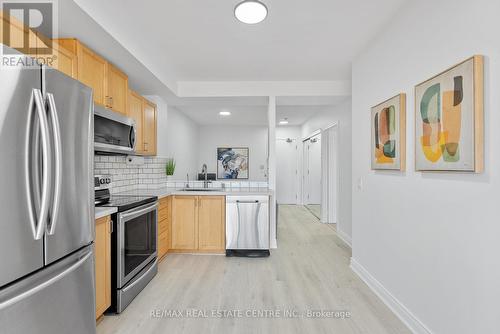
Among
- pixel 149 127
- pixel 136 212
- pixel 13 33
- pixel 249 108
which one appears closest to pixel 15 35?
pixel 13 33

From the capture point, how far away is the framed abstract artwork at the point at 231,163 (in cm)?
729

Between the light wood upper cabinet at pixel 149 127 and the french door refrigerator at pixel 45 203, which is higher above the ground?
the light wood upper cabinet at pixel 149 127

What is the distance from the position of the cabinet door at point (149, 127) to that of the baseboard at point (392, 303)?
2.97 m

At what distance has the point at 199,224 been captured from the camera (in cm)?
355

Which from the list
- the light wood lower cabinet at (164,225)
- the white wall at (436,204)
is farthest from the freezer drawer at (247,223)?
the white wall at (436,204)

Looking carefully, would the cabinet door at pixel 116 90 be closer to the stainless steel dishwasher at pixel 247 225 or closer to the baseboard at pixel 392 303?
the stainless steel dishwasher at pixel 247 225

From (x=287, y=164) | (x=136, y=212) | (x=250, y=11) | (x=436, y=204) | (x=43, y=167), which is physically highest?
(x=250, y=11)

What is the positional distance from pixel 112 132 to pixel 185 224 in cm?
162

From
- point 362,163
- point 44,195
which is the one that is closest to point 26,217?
point 44,195

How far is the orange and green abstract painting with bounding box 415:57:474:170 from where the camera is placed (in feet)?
4.61

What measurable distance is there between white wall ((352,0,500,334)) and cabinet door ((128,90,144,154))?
103 inches

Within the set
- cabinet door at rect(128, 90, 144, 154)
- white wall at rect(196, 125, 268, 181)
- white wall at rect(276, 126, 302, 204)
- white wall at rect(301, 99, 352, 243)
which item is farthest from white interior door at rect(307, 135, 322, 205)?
cabinet door at rect(128, 90, 144, 154)

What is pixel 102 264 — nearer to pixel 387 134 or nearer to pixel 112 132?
pixel 112 132

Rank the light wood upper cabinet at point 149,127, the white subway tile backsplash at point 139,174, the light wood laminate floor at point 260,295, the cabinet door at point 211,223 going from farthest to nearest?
the cabinet door at point 211,223, the light wood upper cabinet at point 149,127, the white subway tile backsplash at point 139,174, the light wood laminate floor at point 260,295
